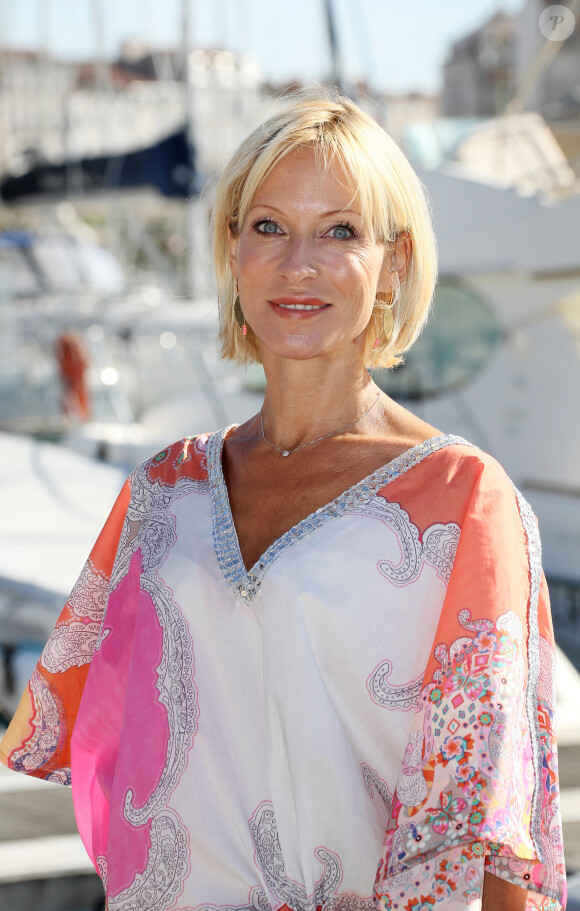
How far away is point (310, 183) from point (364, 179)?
8 cm

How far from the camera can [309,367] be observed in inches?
57.8

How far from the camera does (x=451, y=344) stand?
6219mm

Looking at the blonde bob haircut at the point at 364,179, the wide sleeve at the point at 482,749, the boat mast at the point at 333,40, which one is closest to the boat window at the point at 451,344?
the boat mast at the point at 333,40

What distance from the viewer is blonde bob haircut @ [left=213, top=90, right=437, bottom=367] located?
4.47 ft

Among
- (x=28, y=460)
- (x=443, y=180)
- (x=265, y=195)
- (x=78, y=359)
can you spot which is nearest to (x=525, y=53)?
(x=443, y=180)

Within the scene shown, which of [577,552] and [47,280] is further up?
[47,280]

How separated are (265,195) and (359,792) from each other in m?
0.86

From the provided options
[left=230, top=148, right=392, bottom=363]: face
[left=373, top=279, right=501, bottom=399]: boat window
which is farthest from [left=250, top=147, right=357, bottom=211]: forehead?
[left=373, top=279, right=501, bottom=399]: boat window

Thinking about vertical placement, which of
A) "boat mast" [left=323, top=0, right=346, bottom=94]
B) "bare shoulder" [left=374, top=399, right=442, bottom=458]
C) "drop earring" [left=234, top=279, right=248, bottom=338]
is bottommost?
"bare shoulder" [left=374, top=399, right=442, bottom=458]

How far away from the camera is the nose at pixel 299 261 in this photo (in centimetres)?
137

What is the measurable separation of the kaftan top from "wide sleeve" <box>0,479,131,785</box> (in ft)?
0.51

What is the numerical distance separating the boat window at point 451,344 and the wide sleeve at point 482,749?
16.2 ft

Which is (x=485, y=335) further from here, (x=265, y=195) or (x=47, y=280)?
(x=47, y=280)

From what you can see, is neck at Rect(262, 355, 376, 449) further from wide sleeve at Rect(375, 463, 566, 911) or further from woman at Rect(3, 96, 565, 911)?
wide sleeve at Rect(375, 463, 566, 911)
